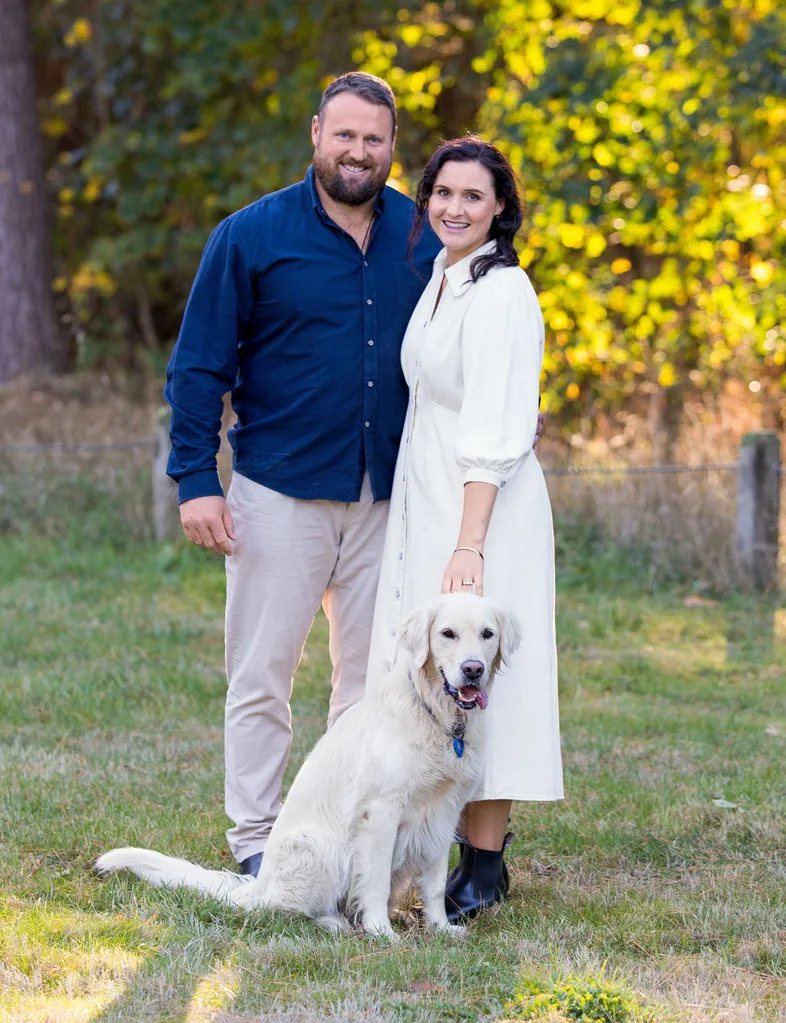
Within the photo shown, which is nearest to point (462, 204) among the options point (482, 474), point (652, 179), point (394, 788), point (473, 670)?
point (482, 474)

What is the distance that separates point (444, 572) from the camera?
3.36 meters

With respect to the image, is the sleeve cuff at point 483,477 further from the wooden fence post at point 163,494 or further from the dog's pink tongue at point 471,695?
the wooden fence post at point 163,494

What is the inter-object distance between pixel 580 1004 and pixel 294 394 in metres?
1.86

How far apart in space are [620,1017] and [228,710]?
1606 millimetres

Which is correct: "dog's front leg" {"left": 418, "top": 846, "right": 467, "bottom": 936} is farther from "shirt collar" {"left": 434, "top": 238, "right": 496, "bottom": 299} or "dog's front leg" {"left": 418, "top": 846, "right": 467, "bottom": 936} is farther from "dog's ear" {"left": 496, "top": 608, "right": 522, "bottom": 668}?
"shirt collar" {"left": 434, "top": 238, "right": 496, "bottom": 299}

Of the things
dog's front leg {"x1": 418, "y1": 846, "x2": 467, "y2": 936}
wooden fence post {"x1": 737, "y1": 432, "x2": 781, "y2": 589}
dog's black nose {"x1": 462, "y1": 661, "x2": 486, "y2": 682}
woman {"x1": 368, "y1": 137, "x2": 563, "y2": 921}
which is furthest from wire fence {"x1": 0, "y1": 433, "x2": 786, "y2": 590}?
dog's black nose {"x1": 462, "y1": 661, "x2": 486, "y2": 682}

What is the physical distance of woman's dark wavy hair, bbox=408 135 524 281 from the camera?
334 centimetres

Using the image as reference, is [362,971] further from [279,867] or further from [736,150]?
[736,150]

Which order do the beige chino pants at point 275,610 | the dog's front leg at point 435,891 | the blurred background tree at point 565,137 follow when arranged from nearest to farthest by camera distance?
the dog's front leg at point 435,891 < the beige chino pants at point 275,610 < the blurred background tree at point 565,137

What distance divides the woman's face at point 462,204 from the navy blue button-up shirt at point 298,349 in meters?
0.41

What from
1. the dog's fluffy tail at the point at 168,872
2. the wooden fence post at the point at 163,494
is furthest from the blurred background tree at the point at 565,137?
the dog's fluffy tail at the point at 168,872

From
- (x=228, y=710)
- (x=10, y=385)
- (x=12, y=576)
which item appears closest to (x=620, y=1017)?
(x=228, y=710)

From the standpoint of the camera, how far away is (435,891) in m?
3.45

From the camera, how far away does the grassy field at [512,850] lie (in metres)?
2.93
